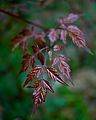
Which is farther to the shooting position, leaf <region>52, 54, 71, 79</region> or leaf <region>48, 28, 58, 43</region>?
leaf <region>48, 28, 58, 43</region>

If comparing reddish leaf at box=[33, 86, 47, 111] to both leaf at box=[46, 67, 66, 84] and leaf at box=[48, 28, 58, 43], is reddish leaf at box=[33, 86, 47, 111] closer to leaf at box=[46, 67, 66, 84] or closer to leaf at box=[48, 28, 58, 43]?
leaf at box=[46, 67, 66, 84]

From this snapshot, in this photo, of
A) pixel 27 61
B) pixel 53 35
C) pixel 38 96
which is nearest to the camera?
pixel 38 96

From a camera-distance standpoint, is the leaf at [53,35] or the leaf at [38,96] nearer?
the leaf at [38,96]

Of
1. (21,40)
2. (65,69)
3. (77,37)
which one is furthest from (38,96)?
(21,40)

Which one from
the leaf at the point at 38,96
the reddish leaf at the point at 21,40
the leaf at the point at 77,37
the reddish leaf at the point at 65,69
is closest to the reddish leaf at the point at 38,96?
the leaf at the point at 38,96

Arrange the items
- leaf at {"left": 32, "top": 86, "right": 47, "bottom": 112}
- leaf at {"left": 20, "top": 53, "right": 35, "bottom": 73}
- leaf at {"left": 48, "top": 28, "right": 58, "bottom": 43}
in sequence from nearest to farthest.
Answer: leaf at {"left": 32, "top": 86, "right": 47, "bottom": 112} < leaf at {"left": 20, "top": 53, "right": 35, "bottom": 73} < leaf at {"left": 48, "top": 28, "right": 58, "bottom": 43}

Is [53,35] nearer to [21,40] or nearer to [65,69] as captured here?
[21,40]

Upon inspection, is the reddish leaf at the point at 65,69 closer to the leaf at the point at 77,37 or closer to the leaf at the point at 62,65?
the leaf at the point at 62,65

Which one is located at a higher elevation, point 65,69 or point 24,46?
point 24,46

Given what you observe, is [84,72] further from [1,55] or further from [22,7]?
[22,7]

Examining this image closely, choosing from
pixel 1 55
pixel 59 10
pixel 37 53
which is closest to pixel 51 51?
pixel 37 53

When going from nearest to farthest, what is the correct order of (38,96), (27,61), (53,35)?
(38,96), (27,61), (53,35)

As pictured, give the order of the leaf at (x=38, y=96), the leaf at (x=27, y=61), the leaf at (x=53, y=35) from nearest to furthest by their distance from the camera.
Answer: the leaf at (x=38, y=96)
the leaf at (x=27, y=61)
the leaf at (x=53, y=35)

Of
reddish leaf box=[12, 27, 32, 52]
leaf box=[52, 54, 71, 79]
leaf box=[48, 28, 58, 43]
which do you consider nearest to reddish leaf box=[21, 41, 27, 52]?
reddish leaf box=[12, 27, 32, 52]
